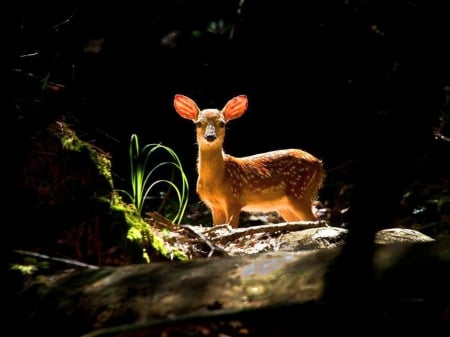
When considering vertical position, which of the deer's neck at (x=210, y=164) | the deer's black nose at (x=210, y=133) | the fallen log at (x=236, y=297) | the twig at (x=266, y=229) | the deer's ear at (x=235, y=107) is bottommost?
the twig at (x=266, y=229)

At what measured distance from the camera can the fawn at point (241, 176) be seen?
579 cm

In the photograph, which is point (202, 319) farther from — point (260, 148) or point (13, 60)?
point (260, 148)

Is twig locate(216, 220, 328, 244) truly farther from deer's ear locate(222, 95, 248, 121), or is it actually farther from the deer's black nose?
deer's ear locate(222, 95, 248, 121)

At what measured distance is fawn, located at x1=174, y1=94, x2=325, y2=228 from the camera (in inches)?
228

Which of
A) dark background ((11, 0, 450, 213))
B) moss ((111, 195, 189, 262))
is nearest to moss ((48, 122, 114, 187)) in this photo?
moss ((111, 195, 189, 262))

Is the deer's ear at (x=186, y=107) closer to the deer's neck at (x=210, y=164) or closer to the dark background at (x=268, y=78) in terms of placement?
the deer's neck at (x=210, y=164)

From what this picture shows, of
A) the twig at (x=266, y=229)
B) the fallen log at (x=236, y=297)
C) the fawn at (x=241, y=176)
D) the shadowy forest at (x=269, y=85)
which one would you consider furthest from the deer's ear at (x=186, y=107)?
the fallen log at (x=236, y=297)

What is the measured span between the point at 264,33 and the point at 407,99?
7249 millimetres

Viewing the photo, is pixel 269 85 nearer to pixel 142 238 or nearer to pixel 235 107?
pixel 235 107

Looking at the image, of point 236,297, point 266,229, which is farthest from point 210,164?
point 236,297

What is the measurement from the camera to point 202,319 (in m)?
2.14

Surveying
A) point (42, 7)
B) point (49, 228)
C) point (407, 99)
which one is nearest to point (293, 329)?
point (407, 99)

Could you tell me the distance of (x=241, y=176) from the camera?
600 cm

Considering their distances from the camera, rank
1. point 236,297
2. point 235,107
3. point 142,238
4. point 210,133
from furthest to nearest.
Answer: point 235,107 < point 210,133 < point 142,238 < point 236,297
